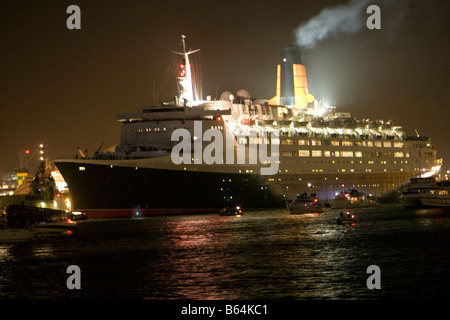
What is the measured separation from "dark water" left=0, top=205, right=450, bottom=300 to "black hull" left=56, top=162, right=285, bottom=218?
1142 centimetres

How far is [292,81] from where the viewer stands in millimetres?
91750

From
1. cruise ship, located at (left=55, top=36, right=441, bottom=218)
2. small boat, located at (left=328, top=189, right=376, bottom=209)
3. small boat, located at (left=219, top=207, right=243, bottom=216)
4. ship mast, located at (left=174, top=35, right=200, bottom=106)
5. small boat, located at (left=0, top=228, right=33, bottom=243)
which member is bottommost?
small boat, located at (left=0, top=228, right=33, bottom=243)

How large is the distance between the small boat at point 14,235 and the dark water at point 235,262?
134 centimetres

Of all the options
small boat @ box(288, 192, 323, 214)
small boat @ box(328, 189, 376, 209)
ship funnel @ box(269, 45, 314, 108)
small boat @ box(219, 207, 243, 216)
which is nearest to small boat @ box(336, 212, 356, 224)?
small boat @ box(288, 192, 323, 214)

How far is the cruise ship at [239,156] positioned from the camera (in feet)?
211

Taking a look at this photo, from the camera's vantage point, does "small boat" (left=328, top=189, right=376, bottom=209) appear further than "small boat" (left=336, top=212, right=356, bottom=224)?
Yes

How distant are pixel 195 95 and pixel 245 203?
14.3m

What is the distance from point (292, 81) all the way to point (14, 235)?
53.6 meters

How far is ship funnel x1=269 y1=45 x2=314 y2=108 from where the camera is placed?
299 feet

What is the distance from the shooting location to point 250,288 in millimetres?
24984

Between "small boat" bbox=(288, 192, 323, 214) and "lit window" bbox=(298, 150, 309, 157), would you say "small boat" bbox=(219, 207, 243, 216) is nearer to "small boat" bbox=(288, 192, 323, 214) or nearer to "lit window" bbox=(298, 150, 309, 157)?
"small boat" bbox=(288, 192, 323, 214)

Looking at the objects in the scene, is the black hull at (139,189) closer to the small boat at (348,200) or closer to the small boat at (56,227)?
the small boat at (56,227)
